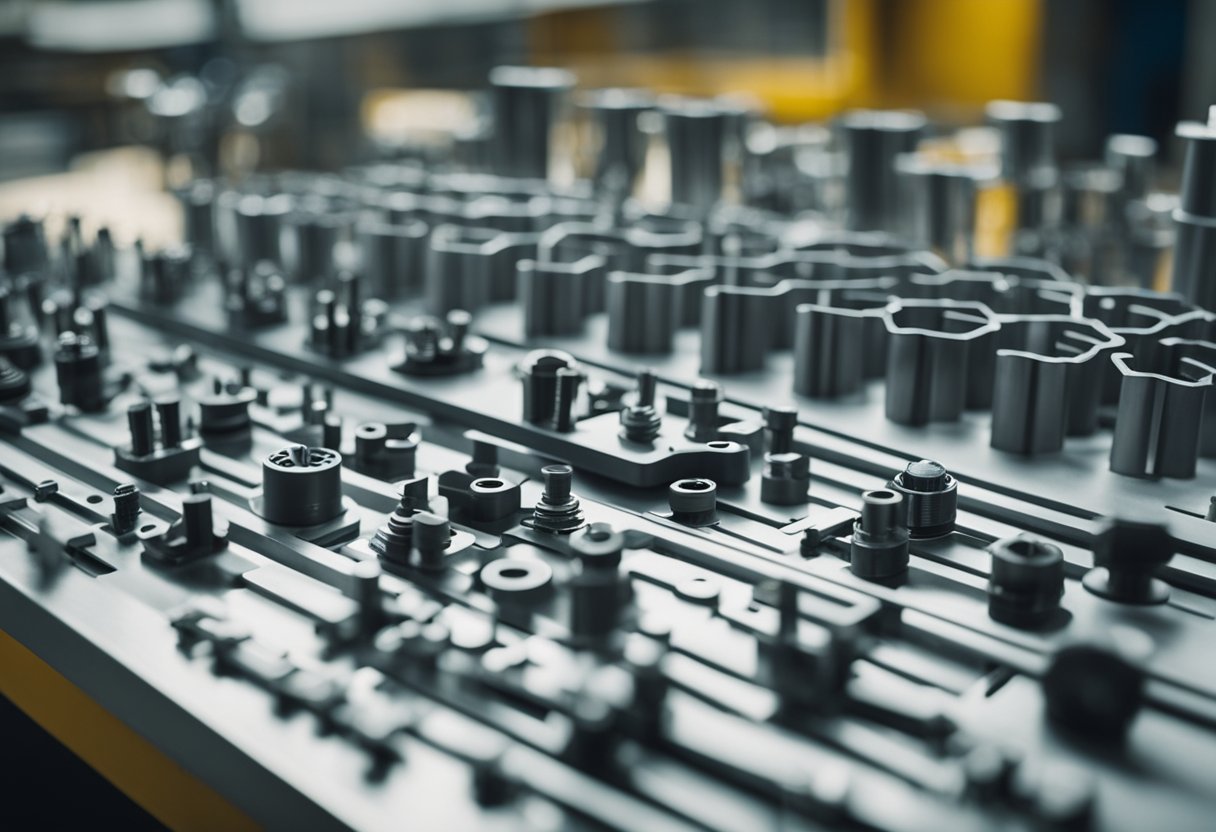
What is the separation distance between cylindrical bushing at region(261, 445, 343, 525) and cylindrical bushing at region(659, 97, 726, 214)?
3.42ft

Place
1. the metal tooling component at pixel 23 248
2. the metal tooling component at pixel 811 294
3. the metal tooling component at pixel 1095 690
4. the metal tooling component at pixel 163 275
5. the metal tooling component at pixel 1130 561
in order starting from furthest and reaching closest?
the metal tooling component at pixel 23 248 < the metal tooling component at pixel 163 275 < the metal tooling component at pixel 811 294 < the metal tooling component at pixel 1130 561 < the metal tooling component at pixel 1095 690

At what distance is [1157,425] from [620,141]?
112 cm

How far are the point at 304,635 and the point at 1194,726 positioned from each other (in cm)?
61

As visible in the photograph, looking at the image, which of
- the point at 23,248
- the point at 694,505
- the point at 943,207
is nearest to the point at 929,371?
the point at 694,505

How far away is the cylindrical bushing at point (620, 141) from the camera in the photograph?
1.92 m

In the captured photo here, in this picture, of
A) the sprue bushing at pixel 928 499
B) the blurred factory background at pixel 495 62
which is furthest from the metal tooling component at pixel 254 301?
the blurred factory background at pixel 495 62

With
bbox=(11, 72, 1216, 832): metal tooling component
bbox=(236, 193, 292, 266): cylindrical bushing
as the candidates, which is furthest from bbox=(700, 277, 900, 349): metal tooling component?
bbox=(236, 193, 292, 266): cylindrical bushing

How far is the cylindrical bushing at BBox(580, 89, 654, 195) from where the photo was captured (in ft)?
6.29

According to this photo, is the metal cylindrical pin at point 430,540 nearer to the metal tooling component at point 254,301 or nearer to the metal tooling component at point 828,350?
the metal tooling component at point 828,350

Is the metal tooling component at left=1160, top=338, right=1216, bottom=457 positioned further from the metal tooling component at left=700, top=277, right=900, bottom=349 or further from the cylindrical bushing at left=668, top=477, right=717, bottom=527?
the cylindrical bushing at left=668, top=477, right=717, bottom=527

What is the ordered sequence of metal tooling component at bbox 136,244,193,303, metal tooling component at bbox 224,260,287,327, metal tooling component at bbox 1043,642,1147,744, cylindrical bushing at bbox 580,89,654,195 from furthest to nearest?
cylindrical bushing at bbox 580,89,654,195, metal tooling component at bbox 136,244,193,303, metal tooling component at bbox 224,260,287,327, metal tooling component at bbox 1043,642,1147,744

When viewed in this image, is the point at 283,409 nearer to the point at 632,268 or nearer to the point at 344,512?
the point at 344,512

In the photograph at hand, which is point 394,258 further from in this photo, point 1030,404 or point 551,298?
point 1030,404

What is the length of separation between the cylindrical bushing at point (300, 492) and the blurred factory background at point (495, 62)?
1.82 metres
